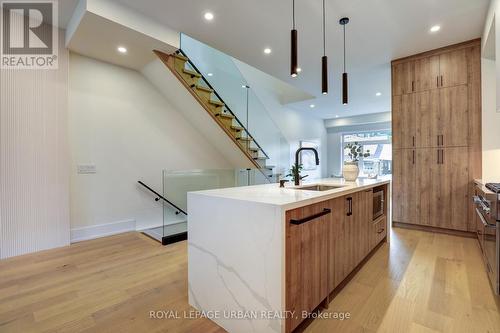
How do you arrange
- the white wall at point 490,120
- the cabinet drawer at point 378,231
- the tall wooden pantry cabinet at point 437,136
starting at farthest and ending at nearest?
the tall wooden pantry cabinet at point 437,136
the white wall at point 490,120
the cabinet drawer at point 378,231

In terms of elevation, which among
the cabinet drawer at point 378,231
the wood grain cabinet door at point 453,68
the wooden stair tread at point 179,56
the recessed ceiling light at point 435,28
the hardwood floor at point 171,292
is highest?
the recessed ceiling light at point 435,28

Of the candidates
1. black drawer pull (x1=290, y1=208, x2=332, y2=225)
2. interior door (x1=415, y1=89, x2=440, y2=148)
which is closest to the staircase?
interior door (x1=415, y1=89, x2=440, y2=148)

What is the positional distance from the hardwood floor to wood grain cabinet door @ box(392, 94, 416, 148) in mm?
1730

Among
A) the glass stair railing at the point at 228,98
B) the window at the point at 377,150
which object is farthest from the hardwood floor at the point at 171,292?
the window at the point at 377,150

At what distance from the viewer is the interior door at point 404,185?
3985mm

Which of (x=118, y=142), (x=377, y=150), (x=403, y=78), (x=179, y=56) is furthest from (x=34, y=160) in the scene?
(x=377, y=150)

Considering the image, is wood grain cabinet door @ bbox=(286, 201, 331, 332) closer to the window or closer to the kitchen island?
the kitchen island

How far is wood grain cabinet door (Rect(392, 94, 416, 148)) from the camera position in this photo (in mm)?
3980

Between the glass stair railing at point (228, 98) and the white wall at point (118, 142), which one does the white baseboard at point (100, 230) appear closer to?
the white wall at point (118, 142)

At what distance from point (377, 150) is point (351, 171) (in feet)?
23.4

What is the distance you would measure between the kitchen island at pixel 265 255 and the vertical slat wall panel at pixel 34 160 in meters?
2.61

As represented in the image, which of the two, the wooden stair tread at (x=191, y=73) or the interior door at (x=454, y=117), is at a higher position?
the wooden stair tread at (x=191, y=73)

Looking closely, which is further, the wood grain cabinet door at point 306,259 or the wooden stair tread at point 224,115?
the wooden stair tread at point 224,115

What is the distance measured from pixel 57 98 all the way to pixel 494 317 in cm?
516
